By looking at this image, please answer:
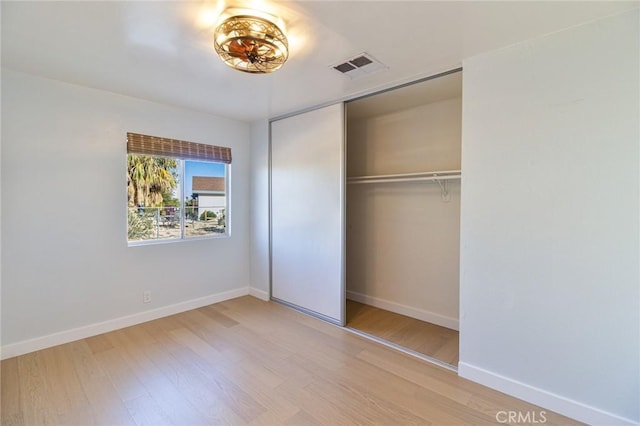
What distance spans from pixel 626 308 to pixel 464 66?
1840mm

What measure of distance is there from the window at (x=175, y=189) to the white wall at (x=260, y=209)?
0.37 m

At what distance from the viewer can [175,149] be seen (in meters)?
3.36

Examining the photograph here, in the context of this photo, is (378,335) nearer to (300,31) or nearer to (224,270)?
(224,270)

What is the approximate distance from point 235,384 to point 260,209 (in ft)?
7.58

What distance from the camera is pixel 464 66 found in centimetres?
220

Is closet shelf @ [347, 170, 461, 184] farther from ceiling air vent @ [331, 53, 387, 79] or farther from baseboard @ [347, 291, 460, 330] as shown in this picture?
baseboard @ [347, 291, 460, 330]

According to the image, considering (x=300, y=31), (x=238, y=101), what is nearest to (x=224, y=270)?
(x=238, y=101)

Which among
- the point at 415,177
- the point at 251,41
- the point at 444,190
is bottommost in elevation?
the point at 444,190

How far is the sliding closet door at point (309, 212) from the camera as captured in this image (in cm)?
317

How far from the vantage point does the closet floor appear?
2658mm

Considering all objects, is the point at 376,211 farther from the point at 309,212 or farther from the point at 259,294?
the point at 259,294

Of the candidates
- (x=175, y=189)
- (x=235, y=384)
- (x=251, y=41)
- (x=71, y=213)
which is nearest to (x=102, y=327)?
(x=71, y=213)

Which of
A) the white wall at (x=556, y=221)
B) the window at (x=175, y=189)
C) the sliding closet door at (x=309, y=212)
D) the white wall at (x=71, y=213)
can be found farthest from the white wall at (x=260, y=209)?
the white wall at (x=556, y=221)

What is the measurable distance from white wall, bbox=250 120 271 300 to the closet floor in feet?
4.16
